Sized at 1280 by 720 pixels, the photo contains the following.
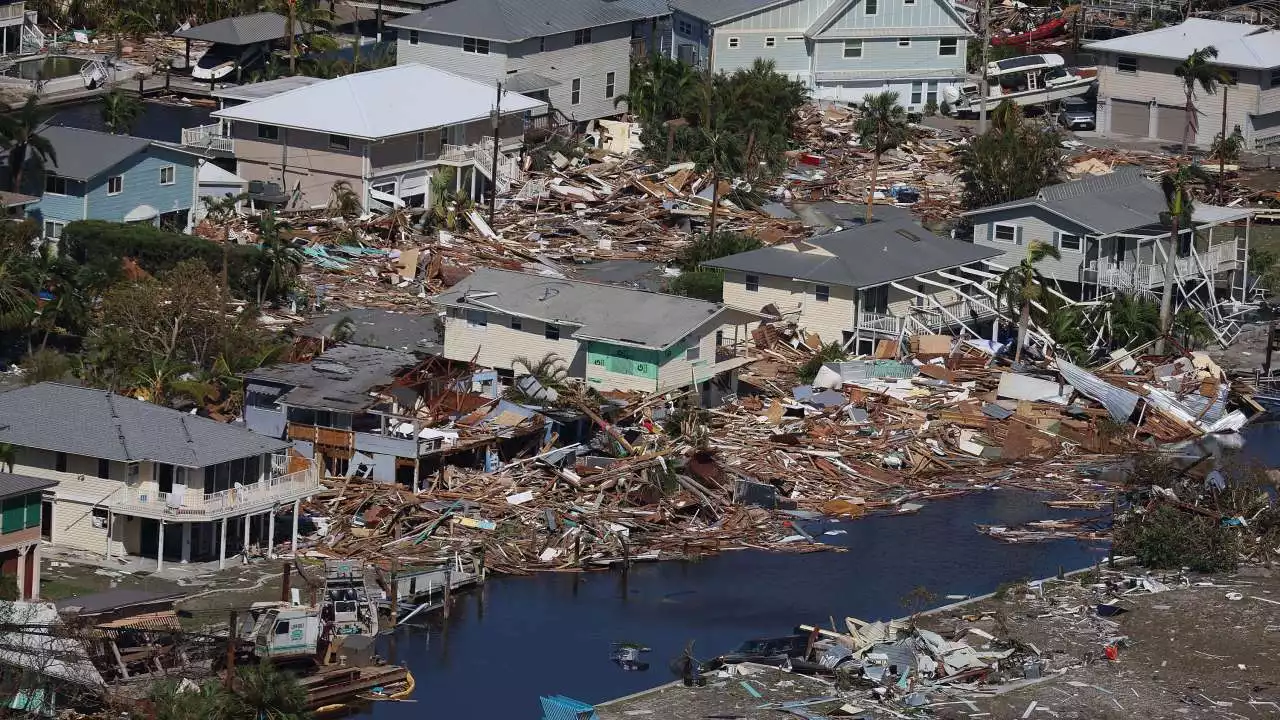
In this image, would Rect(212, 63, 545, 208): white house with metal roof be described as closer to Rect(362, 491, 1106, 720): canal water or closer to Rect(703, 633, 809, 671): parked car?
Rect(362, 491, 1106, 720): canal water

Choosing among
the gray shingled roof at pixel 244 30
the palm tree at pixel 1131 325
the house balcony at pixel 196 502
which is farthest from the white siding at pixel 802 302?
the gray shingled roof at pixel 244 30

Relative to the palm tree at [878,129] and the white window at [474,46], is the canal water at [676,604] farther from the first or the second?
the white window at [474,46]

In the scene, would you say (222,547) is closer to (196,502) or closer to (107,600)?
(196,502)

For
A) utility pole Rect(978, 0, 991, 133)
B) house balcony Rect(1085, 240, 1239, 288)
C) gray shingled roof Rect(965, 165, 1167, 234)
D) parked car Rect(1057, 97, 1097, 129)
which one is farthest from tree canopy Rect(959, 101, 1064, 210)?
parked car Rect(1057, 97, 1097, 129)

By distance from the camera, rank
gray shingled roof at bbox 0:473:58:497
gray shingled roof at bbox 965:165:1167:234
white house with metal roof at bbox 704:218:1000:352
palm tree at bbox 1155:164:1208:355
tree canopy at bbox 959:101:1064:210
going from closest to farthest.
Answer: gray shingled roof at bbox 0:473:58:497, white house with metal roof at bbox 704:218:1000:352, palm tree at bbox 1155:164:1208:355, gray shingled roof at bbox 965:165:1167:234, tree canopy at bbox 959:101:1064:210

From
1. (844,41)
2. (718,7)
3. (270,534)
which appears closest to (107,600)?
(270,534)

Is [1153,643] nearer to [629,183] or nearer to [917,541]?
[917,541]

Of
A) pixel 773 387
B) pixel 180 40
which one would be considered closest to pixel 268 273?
pixel 773 387
